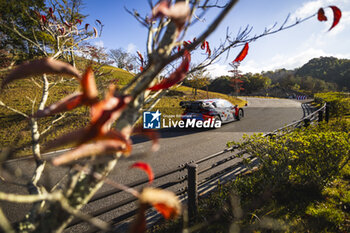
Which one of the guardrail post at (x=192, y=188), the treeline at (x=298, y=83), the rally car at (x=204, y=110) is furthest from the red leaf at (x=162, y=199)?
the treeline at (x=298, y=83)

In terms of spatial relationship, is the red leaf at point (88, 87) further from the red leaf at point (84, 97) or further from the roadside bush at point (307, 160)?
the roadside bush at point (307, 160)

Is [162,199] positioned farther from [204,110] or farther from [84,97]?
[204,110]

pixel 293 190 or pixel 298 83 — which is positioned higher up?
pixel 298 83

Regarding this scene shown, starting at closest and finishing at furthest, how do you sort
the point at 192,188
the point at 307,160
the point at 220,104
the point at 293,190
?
the point at 192,188
the point at 307,160
the point at 293,190
the point at 220,104

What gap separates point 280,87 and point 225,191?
61134 mm

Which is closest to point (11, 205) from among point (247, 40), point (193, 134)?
point (247, 40)

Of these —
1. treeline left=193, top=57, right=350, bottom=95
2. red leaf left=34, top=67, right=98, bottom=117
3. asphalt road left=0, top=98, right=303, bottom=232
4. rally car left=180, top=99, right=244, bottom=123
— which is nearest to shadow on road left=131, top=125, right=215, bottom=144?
asphalt road left=0, top=98, right=303, bottom=232

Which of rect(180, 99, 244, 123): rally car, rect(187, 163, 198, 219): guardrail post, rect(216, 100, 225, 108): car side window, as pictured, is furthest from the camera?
rect(216, 100, 225, 108): car side window

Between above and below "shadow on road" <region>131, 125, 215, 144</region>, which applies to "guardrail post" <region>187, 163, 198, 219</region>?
above

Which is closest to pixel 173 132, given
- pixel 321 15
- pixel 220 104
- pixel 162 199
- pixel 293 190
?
pixel 220 104

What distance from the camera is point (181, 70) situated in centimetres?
56

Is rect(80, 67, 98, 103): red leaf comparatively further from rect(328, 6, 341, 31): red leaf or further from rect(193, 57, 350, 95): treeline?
rect(193, 57, 350, 95): treeline

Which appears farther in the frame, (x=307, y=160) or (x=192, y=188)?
(x=307, y=160)

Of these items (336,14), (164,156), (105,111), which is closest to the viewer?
(105,111)
